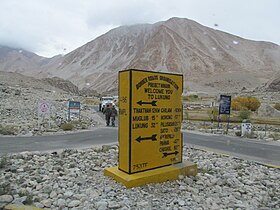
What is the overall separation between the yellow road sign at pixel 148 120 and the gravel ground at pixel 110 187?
644mm

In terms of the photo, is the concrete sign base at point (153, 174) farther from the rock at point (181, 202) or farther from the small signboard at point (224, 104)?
the small signboard at point (224, 104)

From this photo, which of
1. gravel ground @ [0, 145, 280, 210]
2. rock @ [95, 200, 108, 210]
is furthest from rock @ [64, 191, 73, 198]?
rock @ [95, 200, 108, 210]

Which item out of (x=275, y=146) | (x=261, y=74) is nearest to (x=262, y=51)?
(x=261, y=74)

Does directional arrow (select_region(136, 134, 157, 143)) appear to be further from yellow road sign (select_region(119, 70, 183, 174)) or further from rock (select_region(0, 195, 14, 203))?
rock (select_region(0, 195, 14, 203))

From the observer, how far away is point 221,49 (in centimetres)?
15575

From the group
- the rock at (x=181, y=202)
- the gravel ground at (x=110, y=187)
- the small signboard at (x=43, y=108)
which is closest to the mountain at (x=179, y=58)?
→ the small signboard at (x=43, y=108)

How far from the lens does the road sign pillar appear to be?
22.5ft

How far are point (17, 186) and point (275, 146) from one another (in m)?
12.5

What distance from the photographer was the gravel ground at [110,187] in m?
5.86

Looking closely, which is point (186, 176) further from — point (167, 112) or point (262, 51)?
point (262, 51)

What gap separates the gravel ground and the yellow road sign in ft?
2.11

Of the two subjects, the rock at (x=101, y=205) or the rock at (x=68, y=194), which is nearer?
the rock at (x=101, y=205)

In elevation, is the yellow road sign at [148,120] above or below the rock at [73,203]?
above

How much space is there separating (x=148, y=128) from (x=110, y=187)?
1.64 meters
